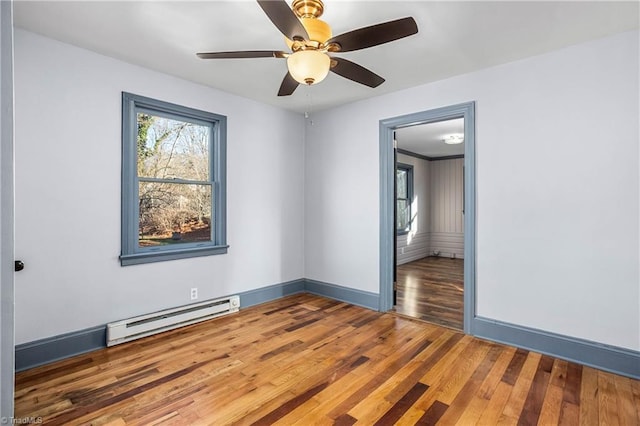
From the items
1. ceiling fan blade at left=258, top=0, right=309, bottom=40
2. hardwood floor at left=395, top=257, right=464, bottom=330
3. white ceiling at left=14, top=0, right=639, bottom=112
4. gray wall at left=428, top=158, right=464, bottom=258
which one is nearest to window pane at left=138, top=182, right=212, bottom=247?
white ceiling at left=14, top=0, right=639, bottom=112

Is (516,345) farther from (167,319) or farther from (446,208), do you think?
(446,208)

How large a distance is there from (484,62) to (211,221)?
10.8 feet

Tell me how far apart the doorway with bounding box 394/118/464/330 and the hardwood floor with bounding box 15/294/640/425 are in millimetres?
2135

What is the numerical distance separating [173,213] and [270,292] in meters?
1.65

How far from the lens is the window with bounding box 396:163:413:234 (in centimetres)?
738

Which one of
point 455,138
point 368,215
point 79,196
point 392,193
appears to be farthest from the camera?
point 455,138

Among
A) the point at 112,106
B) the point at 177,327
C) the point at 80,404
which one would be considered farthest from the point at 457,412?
the point at 112,106

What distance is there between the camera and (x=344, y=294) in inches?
173

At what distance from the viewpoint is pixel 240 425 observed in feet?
6.32

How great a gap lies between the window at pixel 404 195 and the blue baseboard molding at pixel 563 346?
13.7 feet

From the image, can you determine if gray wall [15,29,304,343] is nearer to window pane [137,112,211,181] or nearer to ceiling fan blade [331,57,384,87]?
window pane [137,112,211,181]

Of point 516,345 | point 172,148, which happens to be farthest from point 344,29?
point 516,345

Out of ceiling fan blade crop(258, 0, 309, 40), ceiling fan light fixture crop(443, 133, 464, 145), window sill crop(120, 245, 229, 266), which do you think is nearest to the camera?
ceiling fan blade crop(258, 0, 309, 40)

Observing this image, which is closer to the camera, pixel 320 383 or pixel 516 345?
pixel 320 383
